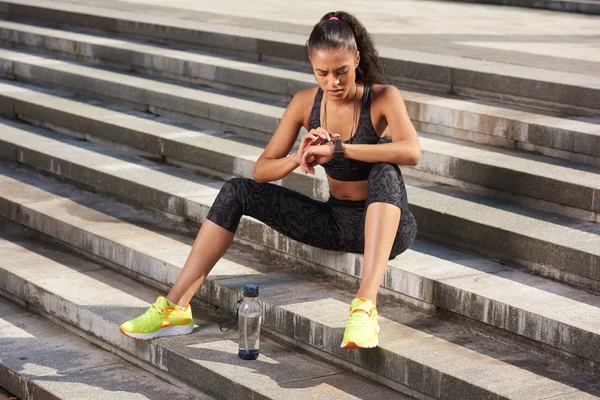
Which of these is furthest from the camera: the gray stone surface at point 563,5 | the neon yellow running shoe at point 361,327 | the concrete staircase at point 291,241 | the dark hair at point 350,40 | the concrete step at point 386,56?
the gray stone surface at point 563,5

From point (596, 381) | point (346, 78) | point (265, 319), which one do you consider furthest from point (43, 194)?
point (596, 381)

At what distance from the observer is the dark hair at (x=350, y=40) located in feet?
15.2

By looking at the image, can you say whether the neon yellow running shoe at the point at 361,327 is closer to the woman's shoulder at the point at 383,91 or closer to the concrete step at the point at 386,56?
the woman's shoulder at the point at 383,91

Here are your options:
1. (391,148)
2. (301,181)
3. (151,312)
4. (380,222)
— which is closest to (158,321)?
(151,312)

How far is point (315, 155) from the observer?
464 cm

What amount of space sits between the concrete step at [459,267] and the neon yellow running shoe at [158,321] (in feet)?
2.56

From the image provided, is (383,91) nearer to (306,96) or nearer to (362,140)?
(362,140)

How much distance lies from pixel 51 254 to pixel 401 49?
314 cm

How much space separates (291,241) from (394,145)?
1087mm

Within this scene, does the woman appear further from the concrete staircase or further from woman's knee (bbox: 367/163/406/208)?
the concrete staircase

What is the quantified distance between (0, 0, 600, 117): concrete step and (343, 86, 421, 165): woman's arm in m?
2.04

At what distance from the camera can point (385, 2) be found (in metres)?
13.4

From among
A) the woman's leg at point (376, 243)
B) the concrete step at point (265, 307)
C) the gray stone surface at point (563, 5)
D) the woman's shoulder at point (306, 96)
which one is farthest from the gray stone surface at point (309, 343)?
the gray stone surface at point (563, 5)

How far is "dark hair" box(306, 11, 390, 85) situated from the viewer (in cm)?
462
